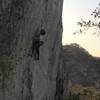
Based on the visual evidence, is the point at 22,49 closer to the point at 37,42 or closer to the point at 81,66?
the point at 37,42

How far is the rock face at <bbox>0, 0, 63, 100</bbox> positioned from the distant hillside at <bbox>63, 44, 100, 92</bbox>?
22356 mm

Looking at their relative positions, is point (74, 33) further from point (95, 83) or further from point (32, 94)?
point (95, 83)

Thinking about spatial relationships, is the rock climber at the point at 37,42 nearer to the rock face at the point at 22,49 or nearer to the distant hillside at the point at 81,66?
the rock face at the point at 22,49

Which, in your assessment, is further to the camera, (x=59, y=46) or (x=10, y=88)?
(x=59, y=46)

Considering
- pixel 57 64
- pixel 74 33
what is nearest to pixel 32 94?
pixel 57 64

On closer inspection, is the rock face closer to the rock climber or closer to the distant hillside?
the rock climber

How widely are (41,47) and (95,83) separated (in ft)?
81.1

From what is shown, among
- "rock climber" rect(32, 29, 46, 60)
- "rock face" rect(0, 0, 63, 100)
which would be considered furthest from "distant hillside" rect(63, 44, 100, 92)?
"rock climber" rect(32, 29, 46, 60)

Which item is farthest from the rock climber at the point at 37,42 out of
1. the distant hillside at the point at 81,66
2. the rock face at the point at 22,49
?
the distant hillside at the point at 81,66

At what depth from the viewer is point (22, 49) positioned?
9.70 meters

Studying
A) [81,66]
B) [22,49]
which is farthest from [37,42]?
[81,66]

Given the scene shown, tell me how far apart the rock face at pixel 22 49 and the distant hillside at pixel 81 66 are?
22.4 m

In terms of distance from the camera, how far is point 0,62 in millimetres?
9336

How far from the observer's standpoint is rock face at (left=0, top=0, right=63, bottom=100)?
30.7ft
